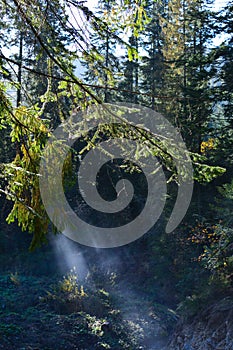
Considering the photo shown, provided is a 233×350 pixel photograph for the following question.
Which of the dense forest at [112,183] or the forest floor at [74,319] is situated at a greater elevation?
the dense forest at [112,183]

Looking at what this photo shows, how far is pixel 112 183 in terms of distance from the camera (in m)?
3.88

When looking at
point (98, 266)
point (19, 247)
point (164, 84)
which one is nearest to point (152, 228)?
point (98, 266)

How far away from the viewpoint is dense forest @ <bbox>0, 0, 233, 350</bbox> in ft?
12.6

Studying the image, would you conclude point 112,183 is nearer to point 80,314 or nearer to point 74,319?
point 74,319

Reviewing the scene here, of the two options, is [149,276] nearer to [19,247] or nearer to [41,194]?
[19,247]

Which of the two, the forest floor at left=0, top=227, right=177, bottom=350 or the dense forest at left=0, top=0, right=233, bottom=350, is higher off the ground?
the dense forest at left=0, top=0, right=233, bottom=350

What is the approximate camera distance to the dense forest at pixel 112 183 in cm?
384

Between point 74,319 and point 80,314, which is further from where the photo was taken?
point 80,314

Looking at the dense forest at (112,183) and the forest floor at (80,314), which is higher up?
the dense forest at (112,183)

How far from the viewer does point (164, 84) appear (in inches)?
685

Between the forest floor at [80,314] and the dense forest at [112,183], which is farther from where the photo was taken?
the forest floor at [80,314]

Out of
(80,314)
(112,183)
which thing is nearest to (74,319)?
(80,314)

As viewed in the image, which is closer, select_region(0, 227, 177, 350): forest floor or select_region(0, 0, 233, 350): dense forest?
select_region(0, 0, 233, 350): dense forest

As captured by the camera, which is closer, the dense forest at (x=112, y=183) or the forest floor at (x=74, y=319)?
the dense forest at (x=112, y=183)
